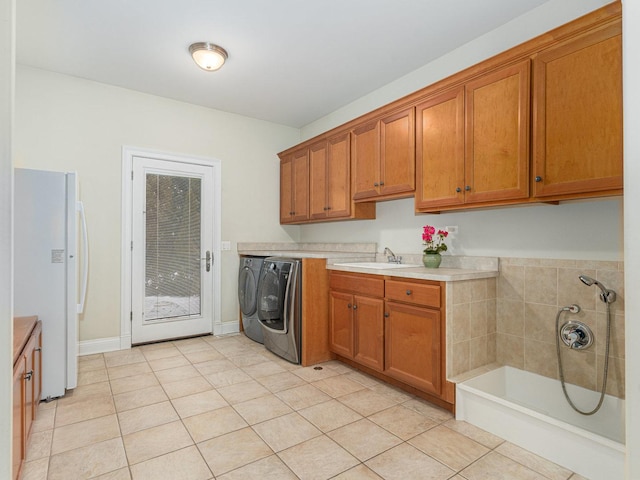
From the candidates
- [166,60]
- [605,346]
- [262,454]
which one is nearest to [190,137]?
[166,60]

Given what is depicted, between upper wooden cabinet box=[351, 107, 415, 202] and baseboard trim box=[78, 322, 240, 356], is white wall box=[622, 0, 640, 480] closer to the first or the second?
upper wooden cabinet box=[351, 107, 415, 202]

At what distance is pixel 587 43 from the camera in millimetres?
1874

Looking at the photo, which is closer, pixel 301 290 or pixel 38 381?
pixel 38 381

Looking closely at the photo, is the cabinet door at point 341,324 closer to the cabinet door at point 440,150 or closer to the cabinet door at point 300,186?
the cabinet door at point 440,150

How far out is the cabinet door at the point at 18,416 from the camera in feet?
4.99

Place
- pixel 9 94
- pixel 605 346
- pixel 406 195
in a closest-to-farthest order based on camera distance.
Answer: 1. pixel 9 94
2. pixel 605 346
3. pixel 406 195

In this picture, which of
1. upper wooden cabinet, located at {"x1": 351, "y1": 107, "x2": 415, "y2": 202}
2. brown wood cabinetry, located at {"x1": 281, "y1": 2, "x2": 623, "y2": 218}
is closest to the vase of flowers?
brown wood cabinetry, located at {"x1": 281, "y1": 2, "x2": 623, "y2": 218}

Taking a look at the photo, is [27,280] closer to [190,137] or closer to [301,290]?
[301,290]

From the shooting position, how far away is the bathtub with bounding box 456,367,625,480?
1642mm

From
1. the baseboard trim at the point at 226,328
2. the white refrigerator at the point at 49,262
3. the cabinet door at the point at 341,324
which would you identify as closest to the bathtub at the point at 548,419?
the cabinet door at the point at 341,324

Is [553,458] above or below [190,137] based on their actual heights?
below

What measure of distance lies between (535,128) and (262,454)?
2.40m

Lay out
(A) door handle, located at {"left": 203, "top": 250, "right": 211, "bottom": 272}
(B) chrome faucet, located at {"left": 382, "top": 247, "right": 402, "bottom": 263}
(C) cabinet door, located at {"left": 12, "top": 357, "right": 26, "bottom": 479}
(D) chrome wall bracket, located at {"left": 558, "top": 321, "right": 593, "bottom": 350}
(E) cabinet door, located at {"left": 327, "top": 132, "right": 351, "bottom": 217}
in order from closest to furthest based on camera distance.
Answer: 1. (C) cabinet door, located at {"left": 12, "top": 357, "right": 26, "bottom": 479}
2. (D) chrome wall bracket, located at {"left": 558, "top": 321, "right": 593, "bottom": 350}
3. (B) chrome faucet, located at {"left": 382, "top": 247, "right": 402, "bottom": 263}
4. (E) cabinet door, located at {"left": 327, "top": 132, "right": 351, "bottom": 217}
5. (A) door handle, located at {"left": 203, "top": 250, "right": 211, "bottom": 272}

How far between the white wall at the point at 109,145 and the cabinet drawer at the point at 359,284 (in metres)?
1.66
